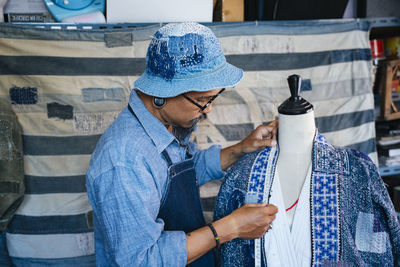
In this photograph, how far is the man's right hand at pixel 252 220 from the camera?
1.07 m

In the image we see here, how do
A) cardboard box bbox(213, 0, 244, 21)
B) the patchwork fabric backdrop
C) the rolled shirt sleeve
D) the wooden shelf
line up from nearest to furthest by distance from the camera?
the rolled shirt sleeve < the patchwork fabric backdrop < cardboard box bbox(213, 0, 244, 21) < the wooden shelf

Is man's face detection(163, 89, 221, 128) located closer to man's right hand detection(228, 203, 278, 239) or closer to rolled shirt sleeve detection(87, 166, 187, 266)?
rolled shirt sleeve detection(87, 166, 187, 266)

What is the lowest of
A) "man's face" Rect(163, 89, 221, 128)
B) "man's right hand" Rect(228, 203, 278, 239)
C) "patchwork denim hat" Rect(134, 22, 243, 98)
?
"man's right hand" Rect(228, 203, 278, 239)

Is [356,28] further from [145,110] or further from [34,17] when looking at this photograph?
[34,17]

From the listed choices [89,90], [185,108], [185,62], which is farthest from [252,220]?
[89,90]

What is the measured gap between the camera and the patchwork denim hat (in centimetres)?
95

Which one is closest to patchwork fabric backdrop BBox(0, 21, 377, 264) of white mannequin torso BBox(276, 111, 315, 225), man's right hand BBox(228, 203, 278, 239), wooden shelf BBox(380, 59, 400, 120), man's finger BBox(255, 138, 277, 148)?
wooden shelf BBox(380, 59, 400, 120)

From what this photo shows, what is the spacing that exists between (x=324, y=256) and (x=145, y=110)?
30.3 inches

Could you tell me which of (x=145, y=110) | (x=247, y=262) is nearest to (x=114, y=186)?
(x=145, y=110)

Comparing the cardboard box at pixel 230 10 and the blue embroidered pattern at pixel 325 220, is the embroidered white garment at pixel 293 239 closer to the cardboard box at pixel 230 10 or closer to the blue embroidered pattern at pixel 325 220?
the blue embroidered pattern at pixel 325 220

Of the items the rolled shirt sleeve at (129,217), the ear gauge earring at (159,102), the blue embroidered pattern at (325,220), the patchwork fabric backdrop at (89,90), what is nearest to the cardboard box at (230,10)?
the patchwork fabric backdrop at (89,90)

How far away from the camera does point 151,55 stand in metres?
1.01

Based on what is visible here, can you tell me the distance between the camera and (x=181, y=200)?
1183 millimetres

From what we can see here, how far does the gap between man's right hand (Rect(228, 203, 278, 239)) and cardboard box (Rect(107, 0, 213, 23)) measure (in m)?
1.21
